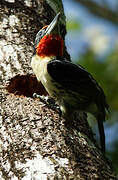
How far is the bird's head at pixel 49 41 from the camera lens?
11.0ft

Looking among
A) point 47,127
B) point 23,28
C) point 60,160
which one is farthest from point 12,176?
point 23,28

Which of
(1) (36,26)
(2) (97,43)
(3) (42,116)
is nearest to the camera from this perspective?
(3) (42,116)

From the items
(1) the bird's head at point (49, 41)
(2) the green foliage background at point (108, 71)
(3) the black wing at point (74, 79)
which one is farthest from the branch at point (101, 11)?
(3) the black wing at point (74, 79)

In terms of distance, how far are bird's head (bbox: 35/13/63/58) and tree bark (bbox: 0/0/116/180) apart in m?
0.10

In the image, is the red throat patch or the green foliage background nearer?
the red throat patch

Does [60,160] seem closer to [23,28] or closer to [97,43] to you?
[23,28]

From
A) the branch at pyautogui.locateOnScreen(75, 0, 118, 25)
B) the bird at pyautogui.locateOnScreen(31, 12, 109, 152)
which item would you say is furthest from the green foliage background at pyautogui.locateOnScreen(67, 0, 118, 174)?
the bird at pyautogui.locateOnScreen(31, 12, 109, 152)

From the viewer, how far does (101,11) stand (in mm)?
5215

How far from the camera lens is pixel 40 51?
3.34 meters

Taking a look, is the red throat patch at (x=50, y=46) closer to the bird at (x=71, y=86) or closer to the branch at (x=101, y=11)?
the bird at (x=71, y=86)

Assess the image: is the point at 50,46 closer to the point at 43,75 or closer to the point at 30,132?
the point at 43,75

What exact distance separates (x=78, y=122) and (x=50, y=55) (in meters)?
0.77

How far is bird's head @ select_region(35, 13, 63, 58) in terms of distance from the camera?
3357 millimetres

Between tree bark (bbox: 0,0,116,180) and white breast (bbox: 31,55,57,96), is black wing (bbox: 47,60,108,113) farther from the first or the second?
tree bark (bbox: 0,0,116,180)
